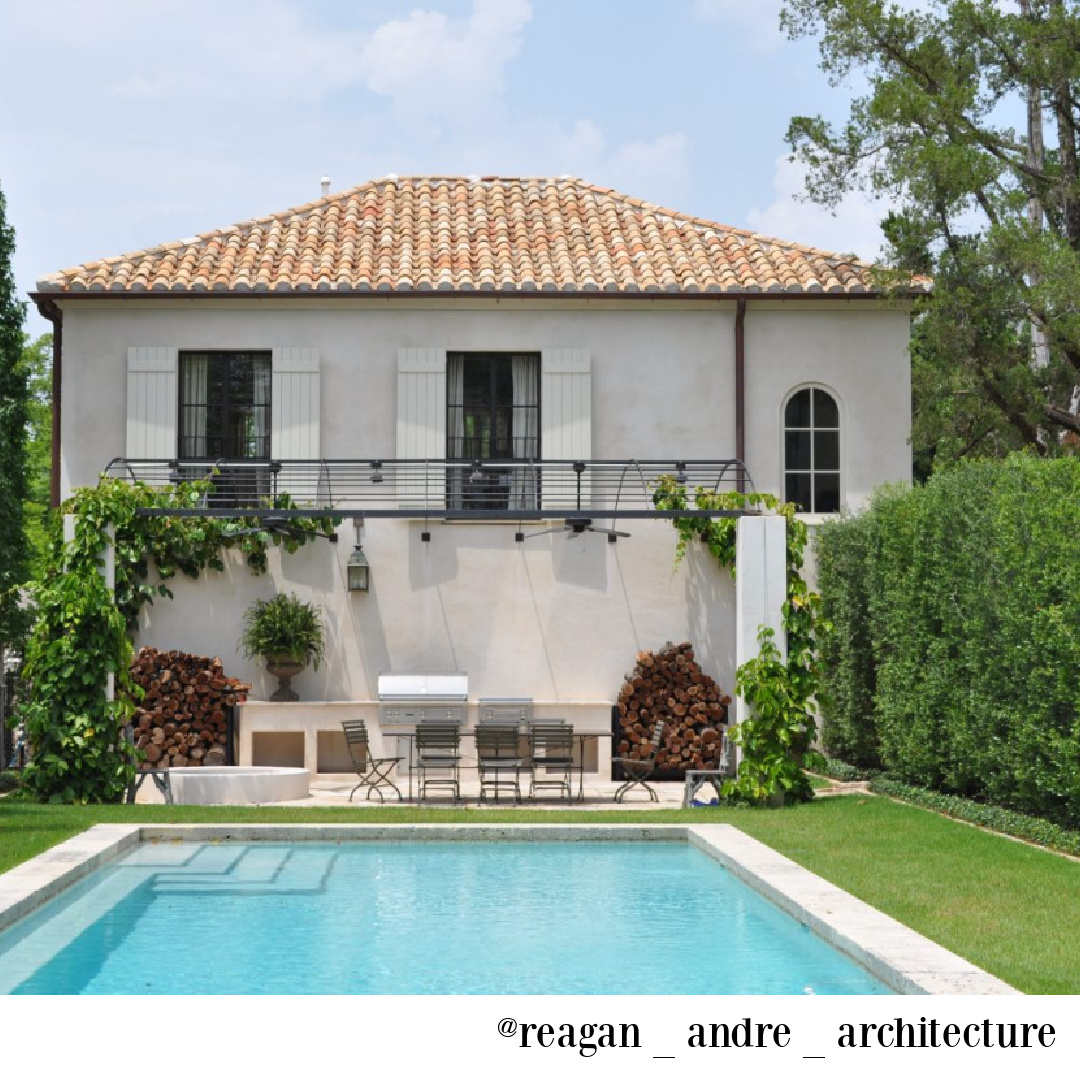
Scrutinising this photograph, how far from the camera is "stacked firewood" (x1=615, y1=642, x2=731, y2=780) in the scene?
17.5 m

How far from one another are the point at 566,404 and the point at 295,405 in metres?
3.45

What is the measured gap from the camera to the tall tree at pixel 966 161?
18141 millimetres

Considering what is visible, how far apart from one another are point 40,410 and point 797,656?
28.7 m

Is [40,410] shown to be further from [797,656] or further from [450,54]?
[797,656]

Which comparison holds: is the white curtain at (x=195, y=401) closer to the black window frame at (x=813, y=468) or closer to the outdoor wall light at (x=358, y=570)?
the outdoor wall light at (x=358, y=570)

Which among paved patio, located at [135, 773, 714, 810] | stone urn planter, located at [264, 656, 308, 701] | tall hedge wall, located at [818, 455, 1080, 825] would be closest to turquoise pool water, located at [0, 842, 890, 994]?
paved patio, located at [135, 773, 714, 810]

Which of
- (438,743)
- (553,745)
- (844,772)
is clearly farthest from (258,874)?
(844,772)

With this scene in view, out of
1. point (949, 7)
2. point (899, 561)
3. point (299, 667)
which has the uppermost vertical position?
point (949, 7)

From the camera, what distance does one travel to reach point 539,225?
72.4 ft

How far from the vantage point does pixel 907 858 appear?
37.6ft

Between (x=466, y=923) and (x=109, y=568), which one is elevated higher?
(x=109, y=568)

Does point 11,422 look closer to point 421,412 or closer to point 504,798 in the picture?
point 421,412

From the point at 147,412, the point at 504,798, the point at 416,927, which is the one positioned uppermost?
the point at 147,412
